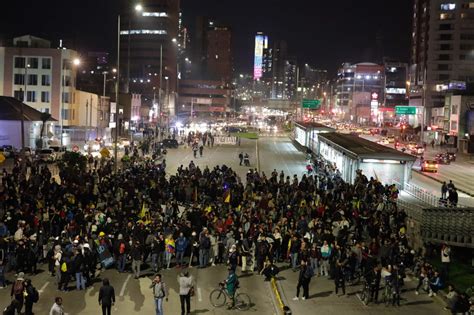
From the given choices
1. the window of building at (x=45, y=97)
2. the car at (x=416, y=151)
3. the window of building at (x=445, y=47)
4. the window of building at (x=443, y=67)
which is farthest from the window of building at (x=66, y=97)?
the window of building at (x=445, y=47)

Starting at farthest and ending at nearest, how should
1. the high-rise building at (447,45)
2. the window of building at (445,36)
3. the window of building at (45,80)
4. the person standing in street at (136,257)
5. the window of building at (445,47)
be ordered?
the window of building at (445,36)
the window of building at (445,47)
the high-rise building at (447,45)
the window of building at (45,80)
the person standing in street at (136,257)

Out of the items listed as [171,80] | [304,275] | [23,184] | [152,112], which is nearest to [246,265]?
[304,275]

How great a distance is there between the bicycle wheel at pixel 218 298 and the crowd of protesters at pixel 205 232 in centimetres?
160

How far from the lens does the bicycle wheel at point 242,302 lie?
16.8 meters

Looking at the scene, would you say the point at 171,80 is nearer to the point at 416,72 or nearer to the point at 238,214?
the point at 416,72

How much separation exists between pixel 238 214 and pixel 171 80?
169680 mm

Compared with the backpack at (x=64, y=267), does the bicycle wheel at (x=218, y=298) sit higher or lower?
lower

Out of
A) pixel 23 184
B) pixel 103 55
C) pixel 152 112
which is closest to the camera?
pixel 23 184

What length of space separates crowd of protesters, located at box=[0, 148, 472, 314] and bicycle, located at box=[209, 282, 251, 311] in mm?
1546

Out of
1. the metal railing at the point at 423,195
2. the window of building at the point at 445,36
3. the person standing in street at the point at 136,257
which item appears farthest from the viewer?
the window of building at the point at 445,36

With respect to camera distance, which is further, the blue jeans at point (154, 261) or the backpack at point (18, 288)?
the blue jeans at point (154, 261)

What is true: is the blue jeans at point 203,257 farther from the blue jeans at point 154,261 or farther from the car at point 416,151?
the car at point 416,151

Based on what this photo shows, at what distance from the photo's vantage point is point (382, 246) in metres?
20.2

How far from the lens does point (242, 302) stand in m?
17.1
